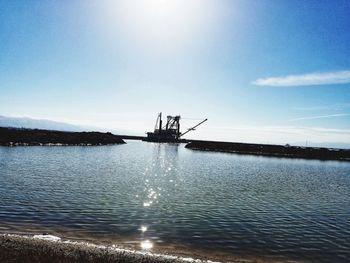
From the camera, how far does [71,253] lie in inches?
490

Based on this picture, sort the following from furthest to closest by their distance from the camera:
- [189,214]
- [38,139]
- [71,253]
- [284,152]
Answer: [284,152]
[38,139]
[189,214]
[71,253]

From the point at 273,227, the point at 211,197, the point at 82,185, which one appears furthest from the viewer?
the point at 82,185

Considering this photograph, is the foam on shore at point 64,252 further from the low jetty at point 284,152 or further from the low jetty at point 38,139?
the low jetty at point 284,152

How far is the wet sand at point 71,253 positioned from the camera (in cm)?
1148

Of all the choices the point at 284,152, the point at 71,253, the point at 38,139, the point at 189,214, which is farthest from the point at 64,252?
the point at 284,152

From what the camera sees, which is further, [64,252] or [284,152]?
[284,152]

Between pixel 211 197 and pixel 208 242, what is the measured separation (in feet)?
39.3

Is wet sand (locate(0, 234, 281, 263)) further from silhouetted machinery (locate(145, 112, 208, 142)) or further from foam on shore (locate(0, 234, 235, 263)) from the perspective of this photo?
silhouetted machinery (locate(145, 112, 208, 142))

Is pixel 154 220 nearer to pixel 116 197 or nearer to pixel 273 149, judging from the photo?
pixel 116 197

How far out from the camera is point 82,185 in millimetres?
30562

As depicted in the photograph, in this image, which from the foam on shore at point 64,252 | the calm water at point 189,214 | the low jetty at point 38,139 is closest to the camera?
the foam on shore at point 64,252

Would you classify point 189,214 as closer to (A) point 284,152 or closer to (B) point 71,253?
(B) point 71,253

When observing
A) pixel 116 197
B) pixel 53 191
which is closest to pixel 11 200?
pixel 53 191

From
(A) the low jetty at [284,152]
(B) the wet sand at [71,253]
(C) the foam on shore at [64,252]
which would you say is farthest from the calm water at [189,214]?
(A) the low jetty at [284,152]
